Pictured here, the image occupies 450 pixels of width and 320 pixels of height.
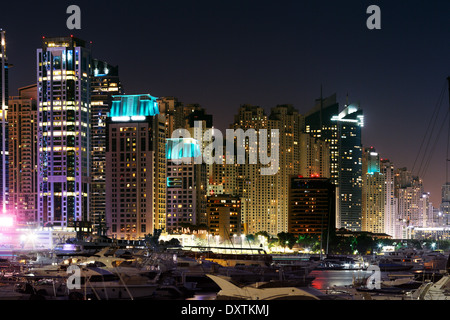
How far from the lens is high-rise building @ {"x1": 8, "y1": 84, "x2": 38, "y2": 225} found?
130875 millimetres

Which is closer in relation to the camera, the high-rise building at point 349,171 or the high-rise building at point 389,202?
the high-rise building at point 349,171

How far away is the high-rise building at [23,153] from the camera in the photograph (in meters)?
131

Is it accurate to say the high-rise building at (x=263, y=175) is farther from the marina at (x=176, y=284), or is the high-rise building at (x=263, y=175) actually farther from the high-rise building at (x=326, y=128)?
the marina at (x=176, y=284)

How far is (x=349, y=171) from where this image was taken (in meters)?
171

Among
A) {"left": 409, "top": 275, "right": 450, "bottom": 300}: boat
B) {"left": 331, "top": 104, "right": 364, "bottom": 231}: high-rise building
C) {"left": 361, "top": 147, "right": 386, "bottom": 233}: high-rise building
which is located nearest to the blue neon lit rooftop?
{"left": 331, "top": 104, "right": 364, "bottom": 231}: high-rise building

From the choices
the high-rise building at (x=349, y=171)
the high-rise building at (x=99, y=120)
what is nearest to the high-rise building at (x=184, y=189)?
the high-rise building at (x=99, y=120)

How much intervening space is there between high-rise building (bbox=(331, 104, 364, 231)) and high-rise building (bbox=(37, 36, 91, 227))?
7646cm

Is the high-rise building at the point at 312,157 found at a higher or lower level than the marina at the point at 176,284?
higher

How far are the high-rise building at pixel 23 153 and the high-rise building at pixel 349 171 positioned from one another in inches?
2838

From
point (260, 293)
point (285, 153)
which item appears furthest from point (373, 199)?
point (260, 293)

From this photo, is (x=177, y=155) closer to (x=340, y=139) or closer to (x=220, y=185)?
(x=220, y=185)

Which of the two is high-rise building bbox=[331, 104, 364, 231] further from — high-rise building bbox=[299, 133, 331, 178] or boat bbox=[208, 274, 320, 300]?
boat bbox=[208, 274, 320, 300]

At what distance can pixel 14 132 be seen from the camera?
132375mm
